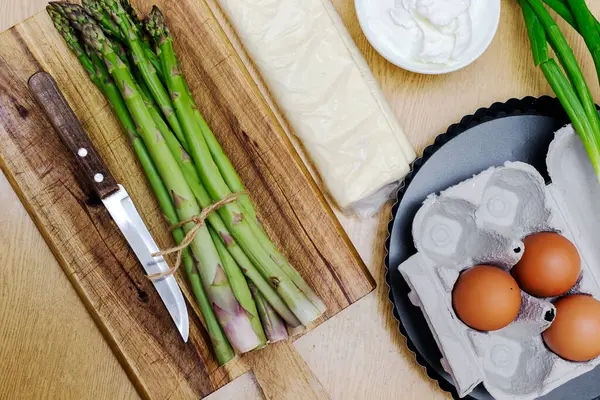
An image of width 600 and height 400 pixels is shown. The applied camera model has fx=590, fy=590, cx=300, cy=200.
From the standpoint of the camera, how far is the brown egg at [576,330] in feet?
2.43

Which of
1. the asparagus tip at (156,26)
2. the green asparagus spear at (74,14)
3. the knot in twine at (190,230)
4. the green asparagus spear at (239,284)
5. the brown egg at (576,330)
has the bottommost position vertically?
the brown egg at (576,330)

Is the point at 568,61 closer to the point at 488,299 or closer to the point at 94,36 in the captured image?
the point at 488,299

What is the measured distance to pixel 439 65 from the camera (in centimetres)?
87

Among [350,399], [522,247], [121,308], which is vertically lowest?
[350,399]

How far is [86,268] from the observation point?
2.55ft

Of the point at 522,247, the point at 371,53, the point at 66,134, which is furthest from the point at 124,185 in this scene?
the point at 522,247

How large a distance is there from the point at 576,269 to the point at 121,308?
1.96ft

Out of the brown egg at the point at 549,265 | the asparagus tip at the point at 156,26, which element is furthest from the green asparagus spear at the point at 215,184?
the brown egg at the point at 549,265

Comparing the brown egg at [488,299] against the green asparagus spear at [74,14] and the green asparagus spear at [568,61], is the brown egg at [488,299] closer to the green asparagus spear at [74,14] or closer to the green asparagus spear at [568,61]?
the green asparagus spear at [568,61]

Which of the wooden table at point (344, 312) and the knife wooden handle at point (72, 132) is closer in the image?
the knife wooden handle at point (72, 132)

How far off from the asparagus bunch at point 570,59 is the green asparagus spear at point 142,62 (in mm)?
523

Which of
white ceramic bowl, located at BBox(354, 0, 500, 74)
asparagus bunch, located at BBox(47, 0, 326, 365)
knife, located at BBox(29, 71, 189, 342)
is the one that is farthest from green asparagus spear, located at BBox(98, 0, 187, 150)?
white ceramic bowl, located at BBox(354, 0, 500, 74)

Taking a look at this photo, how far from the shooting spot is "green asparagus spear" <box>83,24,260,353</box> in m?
0.77

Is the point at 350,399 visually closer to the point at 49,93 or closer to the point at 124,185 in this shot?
the point at 124,185
